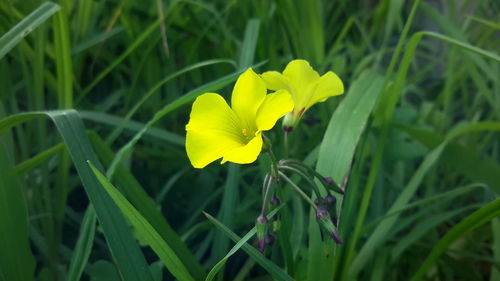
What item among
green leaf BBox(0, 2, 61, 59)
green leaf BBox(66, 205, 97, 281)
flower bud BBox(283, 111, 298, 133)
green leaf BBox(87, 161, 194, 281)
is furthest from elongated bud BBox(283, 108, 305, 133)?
green leaf BBox(0, 2, 61, 59)

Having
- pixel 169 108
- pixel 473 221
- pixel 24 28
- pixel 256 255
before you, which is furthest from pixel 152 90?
pixel 473 221

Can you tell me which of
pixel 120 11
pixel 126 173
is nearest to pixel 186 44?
pixel 120 11

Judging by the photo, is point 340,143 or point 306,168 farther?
point 340,143

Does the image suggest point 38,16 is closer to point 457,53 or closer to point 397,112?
point 397,112

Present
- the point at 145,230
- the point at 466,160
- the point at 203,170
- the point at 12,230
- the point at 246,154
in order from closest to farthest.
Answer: the point at 246,154
the point at 145,230
the point at 12,230
the point at 466,160
the point at 203,170

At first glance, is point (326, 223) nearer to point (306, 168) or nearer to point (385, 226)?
point (306, 168)

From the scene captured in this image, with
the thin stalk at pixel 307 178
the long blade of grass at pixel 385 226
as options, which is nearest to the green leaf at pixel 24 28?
the thin stalk at pixel 307 178
